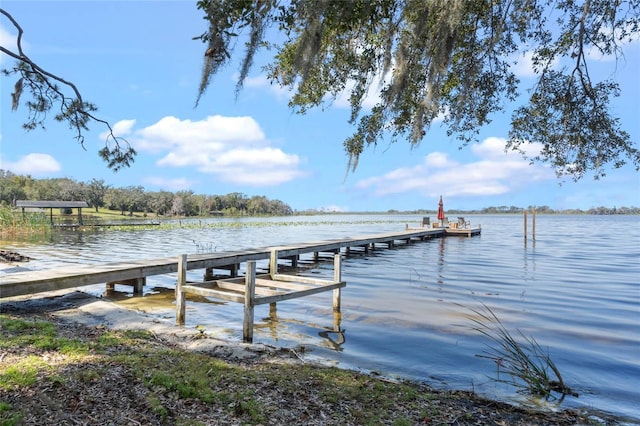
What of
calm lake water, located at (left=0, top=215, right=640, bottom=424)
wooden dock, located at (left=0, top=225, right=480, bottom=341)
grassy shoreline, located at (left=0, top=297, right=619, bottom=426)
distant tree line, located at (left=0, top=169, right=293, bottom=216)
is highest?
distant tree line, located at (left=0, top=169, right=293, bottom=216)

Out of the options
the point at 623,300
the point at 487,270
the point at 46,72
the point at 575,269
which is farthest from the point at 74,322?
the point at 575,269

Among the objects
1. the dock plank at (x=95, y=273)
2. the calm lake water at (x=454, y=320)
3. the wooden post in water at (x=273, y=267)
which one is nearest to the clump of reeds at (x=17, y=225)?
the calm lake water at (x=454, y=320)

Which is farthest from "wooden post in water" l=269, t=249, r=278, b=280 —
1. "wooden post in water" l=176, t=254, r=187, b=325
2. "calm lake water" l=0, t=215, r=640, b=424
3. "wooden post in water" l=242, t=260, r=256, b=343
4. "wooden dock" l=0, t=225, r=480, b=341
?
"wooden post in water" l=242, t=260, r=256, b=343

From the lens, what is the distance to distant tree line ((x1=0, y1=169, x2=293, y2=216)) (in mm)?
72094

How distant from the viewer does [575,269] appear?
60.5 feet

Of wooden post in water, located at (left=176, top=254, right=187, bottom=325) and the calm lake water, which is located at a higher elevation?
wooden post in water, located at (left=176, top=254, right=187, bottom=325)

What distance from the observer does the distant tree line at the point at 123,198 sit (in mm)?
72094

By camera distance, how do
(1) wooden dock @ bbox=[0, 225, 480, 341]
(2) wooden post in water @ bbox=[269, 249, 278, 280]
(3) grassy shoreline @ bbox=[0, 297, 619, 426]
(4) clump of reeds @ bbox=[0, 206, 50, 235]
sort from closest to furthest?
(3) grassy shoreline @ bbox=[0, 297, 619, 426] < (1) wooden dock @ bbox=[0, 225, 480, 341] < (2) wooden post in water @ bbox=[269, 249, 278, 280] < (4) clump of reeds @ bbox=[0, 206, 50, 235]

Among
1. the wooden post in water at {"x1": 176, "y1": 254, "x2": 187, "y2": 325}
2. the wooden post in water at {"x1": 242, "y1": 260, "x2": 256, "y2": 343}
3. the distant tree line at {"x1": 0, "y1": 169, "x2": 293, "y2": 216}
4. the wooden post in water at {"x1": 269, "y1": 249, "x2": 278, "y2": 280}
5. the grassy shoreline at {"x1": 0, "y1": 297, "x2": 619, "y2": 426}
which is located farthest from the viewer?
the distant tree line at {"x1": 0, "y1": 169, "x2": 293, "y2": 216}

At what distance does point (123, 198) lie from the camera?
89.1 metres

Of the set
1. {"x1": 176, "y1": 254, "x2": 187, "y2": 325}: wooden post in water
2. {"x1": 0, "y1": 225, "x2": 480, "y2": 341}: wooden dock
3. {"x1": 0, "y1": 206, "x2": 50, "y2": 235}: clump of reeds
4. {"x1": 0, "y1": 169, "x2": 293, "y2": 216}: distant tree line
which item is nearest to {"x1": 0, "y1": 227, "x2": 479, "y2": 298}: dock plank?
{"x1": 0, "y1": 225, "x2": 480, "y2": 341}: wooden dock

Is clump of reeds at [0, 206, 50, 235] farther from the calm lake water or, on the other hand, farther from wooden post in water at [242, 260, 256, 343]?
Answer: wooden post in water at [242, 260, 256, 343]

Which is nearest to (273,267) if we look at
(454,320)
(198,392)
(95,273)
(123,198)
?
(95,273)

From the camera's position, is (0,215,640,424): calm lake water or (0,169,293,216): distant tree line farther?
(0,169,293,216): distant tree line
